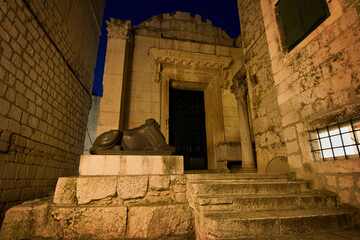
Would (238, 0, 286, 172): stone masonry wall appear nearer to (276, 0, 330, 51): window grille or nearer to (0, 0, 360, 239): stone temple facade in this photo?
(0, 0, 360, 239): stone temple facade

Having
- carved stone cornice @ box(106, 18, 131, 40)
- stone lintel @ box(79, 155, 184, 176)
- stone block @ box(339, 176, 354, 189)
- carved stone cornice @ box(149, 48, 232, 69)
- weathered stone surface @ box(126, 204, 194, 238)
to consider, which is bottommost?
weathered stone surface @ box(126, 204, 194, 238)

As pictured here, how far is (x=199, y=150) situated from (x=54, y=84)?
17.7 feet

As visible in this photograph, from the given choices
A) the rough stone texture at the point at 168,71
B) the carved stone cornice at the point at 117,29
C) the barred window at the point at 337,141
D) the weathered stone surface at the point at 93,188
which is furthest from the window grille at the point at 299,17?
the carved stone cornice at the point at 117,29

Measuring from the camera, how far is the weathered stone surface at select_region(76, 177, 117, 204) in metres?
2.34

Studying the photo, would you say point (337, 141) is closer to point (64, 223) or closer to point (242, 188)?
point (242, 188)

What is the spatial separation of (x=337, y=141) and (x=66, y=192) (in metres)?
4.02

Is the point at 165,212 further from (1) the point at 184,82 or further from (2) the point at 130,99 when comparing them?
(1) the point at 184,82

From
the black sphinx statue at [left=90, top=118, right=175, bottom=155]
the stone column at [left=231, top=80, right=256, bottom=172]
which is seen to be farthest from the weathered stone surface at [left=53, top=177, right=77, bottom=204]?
the stone column at [left=231, top=80, right=256, bottom=172]

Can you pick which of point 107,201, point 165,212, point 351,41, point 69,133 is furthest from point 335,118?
point 69,133

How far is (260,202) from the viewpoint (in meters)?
2.08

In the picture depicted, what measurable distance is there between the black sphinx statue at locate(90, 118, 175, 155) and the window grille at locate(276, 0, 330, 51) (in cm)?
316

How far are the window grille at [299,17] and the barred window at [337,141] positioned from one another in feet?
5.65

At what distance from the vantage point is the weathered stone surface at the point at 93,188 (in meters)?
2.34

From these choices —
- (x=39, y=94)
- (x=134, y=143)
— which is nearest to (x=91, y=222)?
(x=134, y=143)
